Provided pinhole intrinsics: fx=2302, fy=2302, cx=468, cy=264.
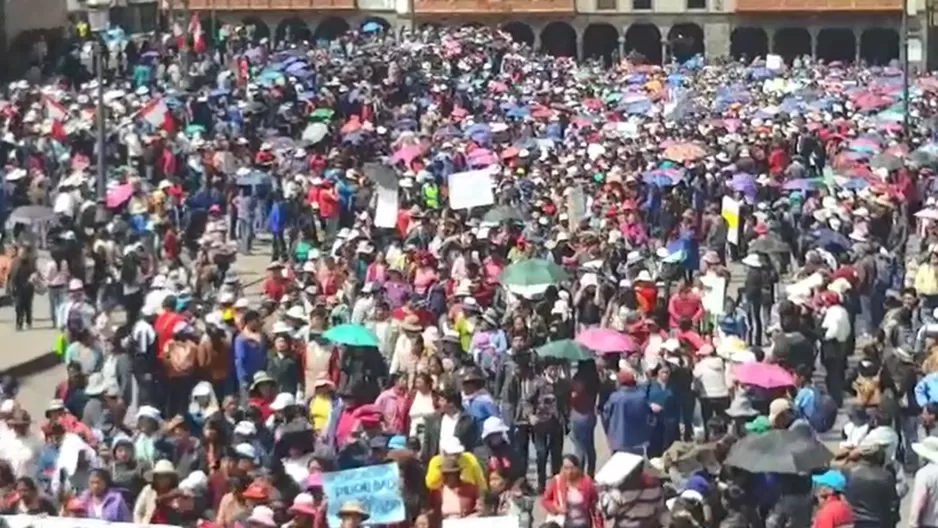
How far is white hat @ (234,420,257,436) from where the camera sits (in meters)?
14.5

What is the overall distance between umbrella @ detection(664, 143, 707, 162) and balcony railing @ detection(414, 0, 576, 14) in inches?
1881

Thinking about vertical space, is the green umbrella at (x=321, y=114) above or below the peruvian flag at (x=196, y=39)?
below

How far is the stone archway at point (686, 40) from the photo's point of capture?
81.9m

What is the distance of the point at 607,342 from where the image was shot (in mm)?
17875

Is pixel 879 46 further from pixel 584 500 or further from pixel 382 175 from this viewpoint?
pixel 584 500

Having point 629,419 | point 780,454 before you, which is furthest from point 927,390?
point 780,454

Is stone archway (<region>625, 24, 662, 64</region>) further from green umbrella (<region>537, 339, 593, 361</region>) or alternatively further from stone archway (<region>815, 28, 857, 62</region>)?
green umbrella (<region>537, 339, 593, 361</region>)

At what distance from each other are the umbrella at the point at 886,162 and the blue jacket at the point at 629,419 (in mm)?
17156

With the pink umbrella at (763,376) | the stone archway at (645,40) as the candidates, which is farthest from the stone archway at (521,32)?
the pink umbrella at (763,376)

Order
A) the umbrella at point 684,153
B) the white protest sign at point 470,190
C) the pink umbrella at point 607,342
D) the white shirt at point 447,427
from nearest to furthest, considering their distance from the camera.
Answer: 1. the white shirt at point 447,427
2. the pink umbrella at point 607,342
3. the white protest sign at point 470,190
4. the umbrella at point 684,153

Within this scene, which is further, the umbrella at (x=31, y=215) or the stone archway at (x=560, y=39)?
the stone archway at (x=560, y=39)

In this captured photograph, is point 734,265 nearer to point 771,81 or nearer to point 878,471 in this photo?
point 878,471

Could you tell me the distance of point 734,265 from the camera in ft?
97.2

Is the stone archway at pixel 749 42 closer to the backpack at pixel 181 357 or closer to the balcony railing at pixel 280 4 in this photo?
Result: the balcony railing at pixel 280 4
